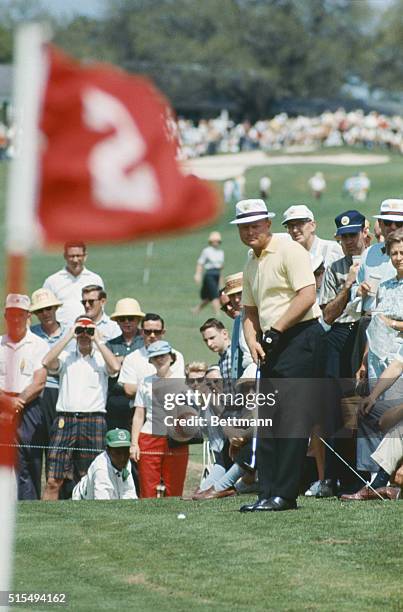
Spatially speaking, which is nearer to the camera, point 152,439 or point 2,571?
point 2,571

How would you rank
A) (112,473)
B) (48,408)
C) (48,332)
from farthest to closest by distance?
(48,332) → (48,408) → (112,473)

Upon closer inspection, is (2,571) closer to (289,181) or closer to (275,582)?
(275,582)

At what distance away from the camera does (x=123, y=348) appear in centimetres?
1373

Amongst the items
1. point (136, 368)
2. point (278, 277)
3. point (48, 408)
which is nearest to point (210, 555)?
point (278, 277)

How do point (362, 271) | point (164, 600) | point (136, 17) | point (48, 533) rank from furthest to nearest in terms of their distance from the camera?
point (136, 17) → point (362, 271) → point (48, 533) → point (164, 600)

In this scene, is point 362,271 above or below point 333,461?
above

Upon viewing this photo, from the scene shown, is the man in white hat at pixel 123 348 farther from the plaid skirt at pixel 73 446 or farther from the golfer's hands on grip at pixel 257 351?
the golfer's hands on grip at pixel 257 351

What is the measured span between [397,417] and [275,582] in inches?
102

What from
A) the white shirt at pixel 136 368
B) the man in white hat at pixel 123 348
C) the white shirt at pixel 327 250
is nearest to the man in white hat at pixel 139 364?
the white shirt at pixel 136 368

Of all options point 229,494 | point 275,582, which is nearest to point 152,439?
point 229,494

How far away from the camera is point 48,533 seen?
998cm

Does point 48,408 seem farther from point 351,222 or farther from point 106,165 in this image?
point 106,165

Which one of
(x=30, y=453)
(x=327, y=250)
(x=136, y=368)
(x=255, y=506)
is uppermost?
(x=327, y=250)

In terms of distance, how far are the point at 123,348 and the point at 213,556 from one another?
4829mm
